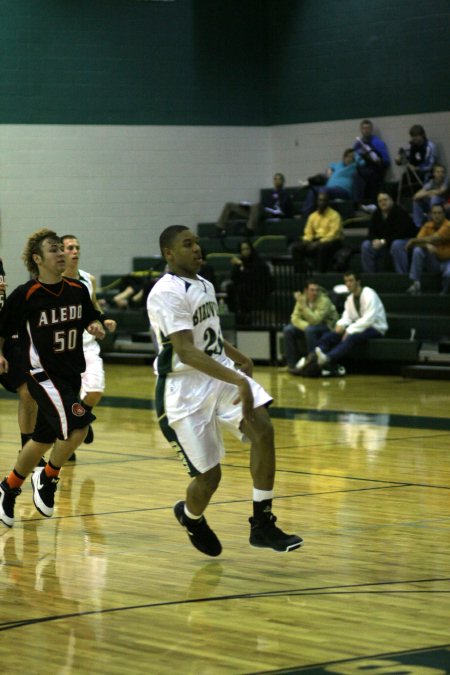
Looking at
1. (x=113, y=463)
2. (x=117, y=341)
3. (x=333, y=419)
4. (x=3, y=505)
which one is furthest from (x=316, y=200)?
(x=3, y=505)

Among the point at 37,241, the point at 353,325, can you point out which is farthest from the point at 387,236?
the point at 37,241

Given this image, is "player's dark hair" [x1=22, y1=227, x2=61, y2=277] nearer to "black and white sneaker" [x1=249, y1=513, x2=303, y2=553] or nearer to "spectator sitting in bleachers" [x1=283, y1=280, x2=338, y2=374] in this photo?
"black and white sneaker" [x1=249, y1=513, x2=303, y2=553]

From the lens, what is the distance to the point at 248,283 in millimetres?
18500

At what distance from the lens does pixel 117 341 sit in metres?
19.9

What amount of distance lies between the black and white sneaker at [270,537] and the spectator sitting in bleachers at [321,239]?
12.1m

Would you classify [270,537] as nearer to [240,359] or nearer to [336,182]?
[240,359]

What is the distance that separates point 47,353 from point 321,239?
11534mm

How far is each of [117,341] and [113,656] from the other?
15443 mm

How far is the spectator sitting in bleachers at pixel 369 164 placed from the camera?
19578 millimetres

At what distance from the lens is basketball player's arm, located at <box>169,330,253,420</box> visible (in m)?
5.72

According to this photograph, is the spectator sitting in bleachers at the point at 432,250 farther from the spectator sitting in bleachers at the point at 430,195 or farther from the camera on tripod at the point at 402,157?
the camera on tripod at the point at 402,157

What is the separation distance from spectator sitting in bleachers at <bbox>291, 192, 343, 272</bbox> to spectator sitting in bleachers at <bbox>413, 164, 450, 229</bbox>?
110 centimetres

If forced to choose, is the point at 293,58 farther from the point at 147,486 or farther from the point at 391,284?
the point at 147,486

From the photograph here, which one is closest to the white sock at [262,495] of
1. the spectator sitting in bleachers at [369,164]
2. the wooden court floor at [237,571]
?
the wooden court floor at [237,571]
